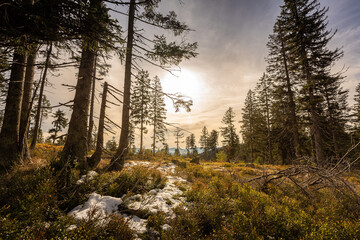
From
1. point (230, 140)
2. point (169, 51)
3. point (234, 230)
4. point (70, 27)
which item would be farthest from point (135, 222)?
point (230, 140)

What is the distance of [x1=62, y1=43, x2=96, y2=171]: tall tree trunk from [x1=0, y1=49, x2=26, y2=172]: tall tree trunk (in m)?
1.40

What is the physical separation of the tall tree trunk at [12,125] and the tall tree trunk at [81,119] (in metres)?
1.40

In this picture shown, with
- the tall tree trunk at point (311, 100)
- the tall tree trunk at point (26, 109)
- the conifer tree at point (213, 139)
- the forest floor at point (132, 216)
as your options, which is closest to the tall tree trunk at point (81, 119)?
the forest floor at point (132, 216)

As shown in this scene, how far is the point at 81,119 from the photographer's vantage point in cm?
486

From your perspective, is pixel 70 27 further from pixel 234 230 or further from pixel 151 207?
pixel 234 230

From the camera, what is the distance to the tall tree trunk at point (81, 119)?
15.4 ft

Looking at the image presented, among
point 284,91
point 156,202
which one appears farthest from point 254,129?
point 156,202

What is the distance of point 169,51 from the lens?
22.0ft

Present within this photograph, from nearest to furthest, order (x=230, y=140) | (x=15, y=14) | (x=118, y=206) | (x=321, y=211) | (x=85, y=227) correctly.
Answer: (x=85, y=227) → (x=15, y=14) → (x=118, y=206) → (x=321, y=211) → (x=230, y=140)

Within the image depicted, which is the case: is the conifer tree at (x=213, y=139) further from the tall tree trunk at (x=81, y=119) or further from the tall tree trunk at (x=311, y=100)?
the tall tree trunk at (x=81, y=119)

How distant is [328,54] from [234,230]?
1608 cm

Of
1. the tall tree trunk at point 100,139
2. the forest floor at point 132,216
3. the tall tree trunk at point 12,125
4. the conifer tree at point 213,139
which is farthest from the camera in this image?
the conifer tree at point 213,139

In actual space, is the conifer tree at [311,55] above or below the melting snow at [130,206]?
above

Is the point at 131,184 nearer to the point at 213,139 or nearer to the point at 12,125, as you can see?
the point at 12,125
